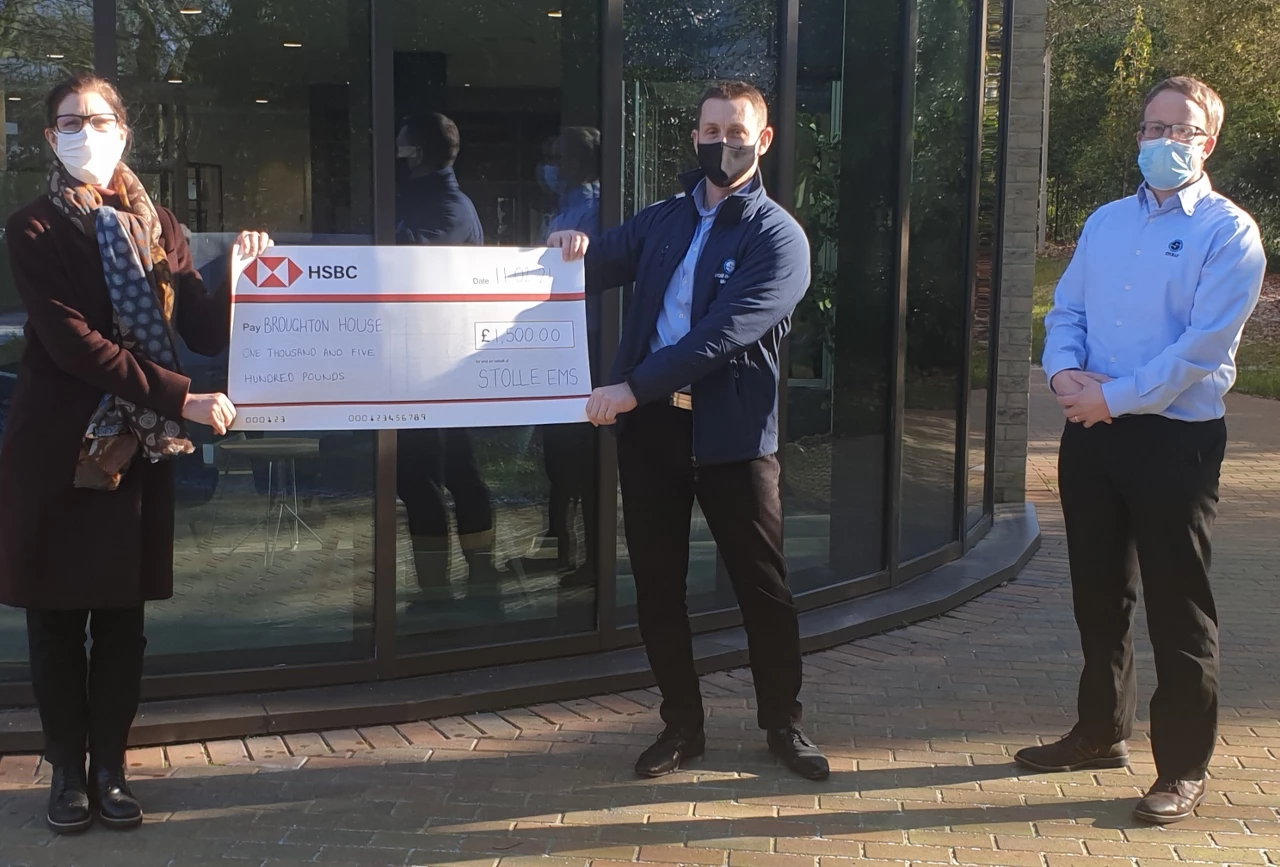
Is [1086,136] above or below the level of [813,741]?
above

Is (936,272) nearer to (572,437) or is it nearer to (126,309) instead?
(572,437)

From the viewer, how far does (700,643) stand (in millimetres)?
5270

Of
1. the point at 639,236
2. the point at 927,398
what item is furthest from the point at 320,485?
the point at 927,398

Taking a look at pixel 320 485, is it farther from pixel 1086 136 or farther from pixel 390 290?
pixel 1086 136

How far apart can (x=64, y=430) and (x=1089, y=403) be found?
2.85 meters

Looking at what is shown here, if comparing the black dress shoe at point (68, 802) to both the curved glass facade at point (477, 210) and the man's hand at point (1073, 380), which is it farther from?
the man's hand at point (1073, 380)

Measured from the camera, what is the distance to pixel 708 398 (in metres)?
3.93

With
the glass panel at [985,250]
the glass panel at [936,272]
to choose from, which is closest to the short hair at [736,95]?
the glass panel at [936,272]

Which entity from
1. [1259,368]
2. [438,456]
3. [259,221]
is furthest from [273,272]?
[1259,368]

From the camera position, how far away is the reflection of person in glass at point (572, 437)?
4848 millimetres

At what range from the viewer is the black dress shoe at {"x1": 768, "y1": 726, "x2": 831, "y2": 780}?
405 cm

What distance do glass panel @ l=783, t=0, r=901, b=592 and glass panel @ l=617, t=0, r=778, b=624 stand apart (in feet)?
1.01

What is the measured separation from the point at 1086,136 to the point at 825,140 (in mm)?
38571

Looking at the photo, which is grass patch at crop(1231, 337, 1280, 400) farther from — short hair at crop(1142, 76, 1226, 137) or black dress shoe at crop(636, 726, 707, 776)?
black dress shoe at crop(636, 726, 707, 776)
